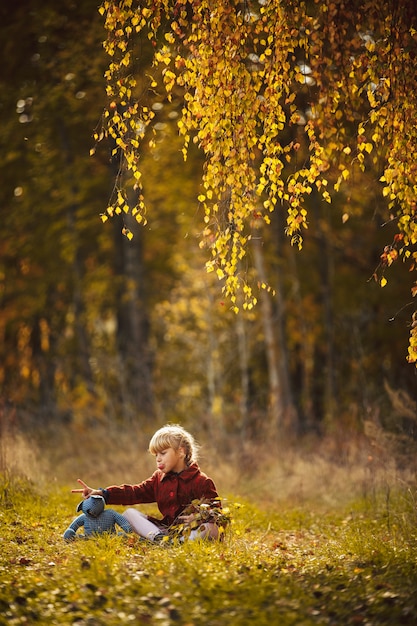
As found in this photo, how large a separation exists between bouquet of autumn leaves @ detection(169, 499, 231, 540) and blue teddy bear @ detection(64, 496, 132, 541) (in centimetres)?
45

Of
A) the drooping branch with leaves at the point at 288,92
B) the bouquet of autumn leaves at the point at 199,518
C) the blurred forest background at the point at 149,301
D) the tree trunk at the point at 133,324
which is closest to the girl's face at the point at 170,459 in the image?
the bouquet of autumn leaves at the point at 199,518

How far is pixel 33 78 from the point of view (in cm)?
1373

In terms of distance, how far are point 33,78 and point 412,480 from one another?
29.1ft

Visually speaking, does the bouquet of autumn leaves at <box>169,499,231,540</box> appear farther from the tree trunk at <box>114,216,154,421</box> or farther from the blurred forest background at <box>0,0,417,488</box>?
the tree trunk at <box>114,216,154,421</box>

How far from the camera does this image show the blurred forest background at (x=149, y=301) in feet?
42.5

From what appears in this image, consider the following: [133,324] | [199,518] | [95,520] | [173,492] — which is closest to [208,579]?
[199,518]

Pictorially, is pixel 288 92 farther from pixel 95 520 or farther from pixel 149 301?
pixel 149 301

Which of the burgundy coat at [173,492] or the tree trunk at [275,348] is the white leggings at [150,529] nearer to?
the burgundy coat at [173,492]

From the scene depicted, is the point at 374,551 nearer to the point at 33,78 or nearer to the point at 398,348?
the point at 33,78

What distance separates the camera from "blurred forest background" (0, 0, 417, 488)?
1297cm

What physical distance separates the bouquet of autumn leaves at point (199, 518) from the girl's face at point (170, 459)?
376mm

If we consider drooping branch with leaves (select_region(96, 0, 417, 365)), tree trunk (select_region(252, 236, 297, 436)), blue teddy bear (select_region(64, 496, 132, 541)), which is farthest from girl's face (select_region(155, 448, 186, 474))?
tree trunk (select_region(252, 236, 297, 436))

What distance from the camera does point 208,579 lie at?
17.6ft

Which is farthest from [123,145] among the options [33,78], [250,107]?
[33,78]
